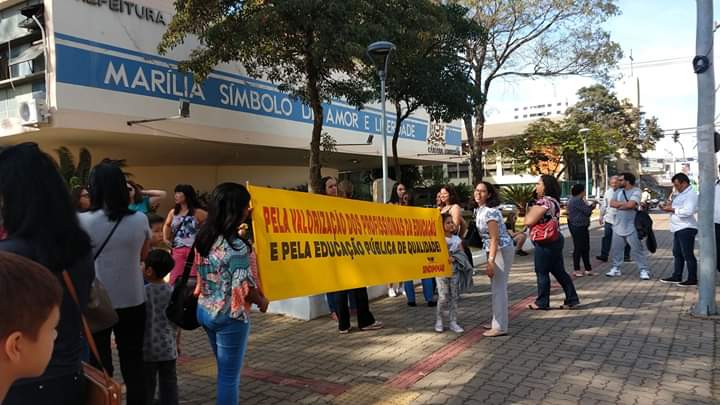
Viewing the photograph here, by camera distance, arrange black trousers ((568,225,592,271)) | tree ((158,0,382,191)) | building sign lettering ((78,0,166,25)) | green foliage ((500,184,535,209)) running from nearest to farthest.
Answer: black trousers ((568,225,592,271)) → tree ((158,0,382,191)) → building sign lettering ((78,0,166,25)) → green foliage ((500,184,535,209))

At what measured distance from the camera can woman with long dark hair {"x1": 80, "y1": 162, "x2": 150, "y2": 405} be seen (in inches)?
116

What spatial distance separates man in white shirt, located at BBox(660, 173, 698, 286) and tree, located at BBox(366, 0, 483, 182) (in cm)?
621

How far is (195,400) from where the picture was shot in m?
3.98

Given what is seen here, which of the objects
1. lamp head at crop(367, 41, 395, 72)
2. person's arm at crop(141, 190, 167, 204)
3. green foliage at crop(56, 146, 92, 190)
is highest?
lamp head at crop(367, 41, 395, 72)

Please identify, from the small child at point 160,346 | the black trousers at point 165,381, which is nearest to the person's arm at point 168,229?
the small child at point 160,346

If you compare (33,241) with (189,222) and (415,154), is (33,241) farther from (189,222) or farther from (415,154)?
(415,154)

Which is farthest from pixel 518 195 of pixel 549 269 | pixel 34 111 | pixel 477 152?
pixel 34 111

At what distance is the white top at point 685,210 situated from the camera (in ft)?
24.9

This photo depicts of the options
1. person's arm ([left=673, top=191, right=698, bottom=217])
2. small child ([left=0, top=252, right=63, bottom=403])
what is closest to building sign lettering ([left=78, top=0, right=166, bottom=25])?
person's arm ([left=673, top=191, right=698, bottom=217])

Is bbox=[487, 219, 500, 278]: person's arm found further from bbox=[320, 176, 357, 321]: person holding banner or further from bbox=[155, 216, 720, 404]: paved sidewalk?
bbox=[320, 176, 357, 321]: person holding banner

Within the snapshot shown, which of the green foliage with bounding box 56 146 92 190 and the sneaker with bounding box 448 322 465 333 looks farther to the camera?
the green foliage with bounding box 56 146 92 190

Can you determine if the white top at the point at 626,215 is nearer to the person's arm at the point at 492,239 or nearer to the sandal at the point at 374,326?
the person's arm at the point at 492,239

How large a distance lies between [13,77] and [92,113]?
2.52 meters

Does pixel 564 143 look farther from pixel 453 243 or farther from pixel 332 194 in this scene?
pixel 332 194
